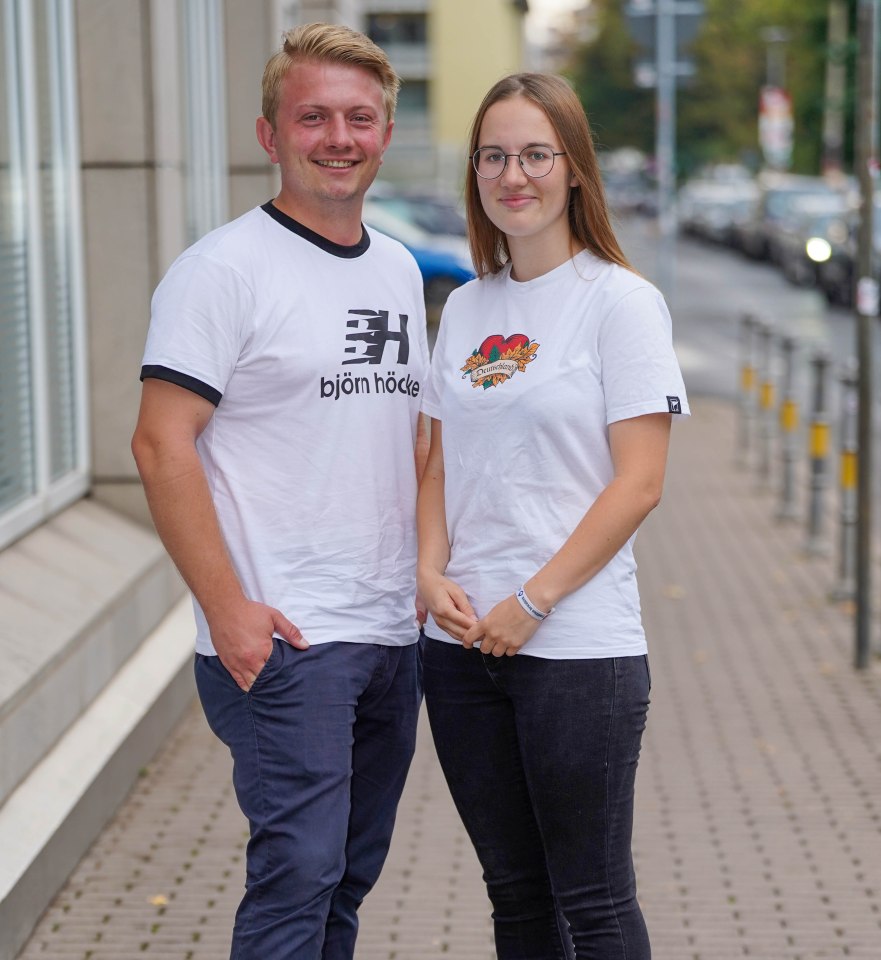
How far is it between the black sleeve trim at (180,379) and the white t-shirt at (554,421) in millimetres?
439

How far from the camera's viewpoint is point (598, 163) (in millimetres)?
3113

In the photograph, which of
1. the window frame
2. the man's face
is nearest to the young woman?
the man's face

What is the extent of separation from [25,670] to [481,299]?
2.09m

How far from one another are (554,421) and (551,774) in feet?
2.06

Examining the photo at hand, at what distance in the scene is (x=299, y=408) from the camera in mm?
3141

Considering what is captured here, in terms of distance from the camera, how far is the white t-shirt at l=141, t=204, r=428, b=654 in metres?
3.05

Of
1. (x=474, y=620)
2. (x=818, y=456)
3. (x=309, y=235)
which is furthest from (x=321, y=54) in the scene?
(x=818, y=456)

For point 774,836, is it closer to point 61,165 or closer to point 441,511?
point 441,511

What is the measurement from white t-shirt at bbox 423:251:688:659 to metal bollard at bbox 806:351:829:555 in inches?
270

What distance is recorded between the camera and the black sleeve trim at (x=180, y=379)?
9.83 ft

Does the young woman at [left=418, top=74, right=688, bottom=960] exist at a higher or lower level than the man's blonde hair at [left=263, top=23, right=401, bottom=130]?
lower

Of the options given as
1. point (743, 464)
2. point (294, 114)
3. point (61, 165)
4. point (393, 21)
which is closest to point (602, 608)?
point (294, 114)

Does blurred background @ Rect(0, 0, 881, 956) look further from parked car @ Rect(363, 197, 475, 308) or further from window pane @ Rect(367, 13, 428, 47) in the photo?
window pane @ Rect(367, 13, 428, 47)

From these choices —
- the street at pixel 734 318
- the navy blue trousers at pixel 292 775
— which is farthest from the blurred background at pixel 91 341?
the street at pixel 734 318
